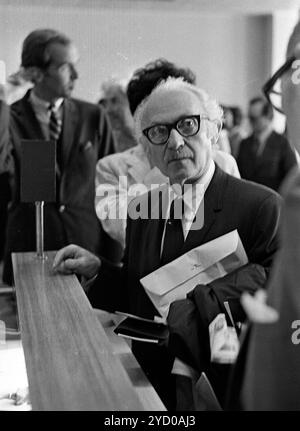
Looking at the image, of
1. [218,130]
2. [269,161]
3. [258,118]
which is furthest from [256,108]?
[218,130]

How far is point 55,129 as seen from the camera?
6.39 ft

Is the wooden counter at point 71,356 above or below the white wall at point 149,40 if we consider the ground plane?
below

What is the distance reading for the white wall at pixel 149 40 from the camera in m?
1.67

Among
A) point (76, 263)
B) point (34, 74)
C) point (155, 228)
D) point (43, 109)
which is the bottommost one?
point (76, 263)

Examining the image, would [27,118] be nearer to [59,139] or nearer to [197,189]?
[59,139]

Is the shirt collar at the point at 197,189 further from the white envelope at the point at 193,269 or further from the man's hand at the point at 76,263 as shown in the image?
the man's hand at the point at 76,263

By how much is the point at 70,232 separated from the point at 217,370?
109 cm

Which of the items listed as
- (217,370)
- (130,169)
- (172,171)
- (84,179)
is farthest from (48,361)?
(84,179)

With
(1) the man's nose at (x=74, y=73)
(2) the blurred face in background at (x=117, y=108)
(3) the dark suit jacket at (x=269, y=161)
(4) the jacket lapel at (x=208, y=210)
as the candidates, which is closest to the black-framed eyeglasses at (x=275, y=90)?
(3) the dark suit jacket at (x=269, y=161)

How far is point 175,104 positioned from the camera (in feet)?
4.40

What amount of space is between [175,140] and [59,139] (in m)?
0.71

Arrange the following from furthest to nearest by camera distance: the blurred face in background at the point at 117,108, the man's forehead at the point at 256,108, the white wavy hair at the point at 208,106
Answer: the blurred face in background at the point at 117,108 → the man's forehead at the point at 256,108 → the white wavy hair at the point at 208,106

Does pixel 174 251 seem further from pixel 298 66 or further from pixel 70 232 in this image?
pixel 70 232

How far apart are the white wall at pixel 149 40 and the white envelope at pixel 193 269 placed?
51 centimetres
